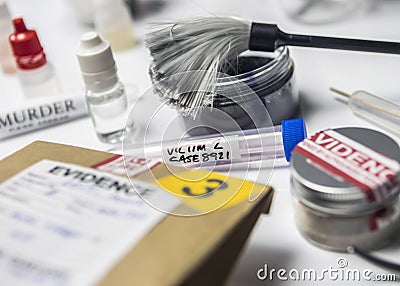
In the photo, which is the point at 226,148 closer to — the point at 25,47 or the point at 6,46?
the point at 25,47

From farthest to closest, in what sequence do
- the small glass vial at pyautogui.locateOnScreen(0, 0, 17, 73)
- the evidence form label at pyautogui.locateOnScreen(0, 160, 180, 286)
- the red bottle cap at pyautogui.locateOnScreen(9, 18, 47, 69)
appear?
the small glass vial at pyautogui.locateOnScreen(0, 0, 17, 73)
the red bottle cap at pyautogui.locateOnScreen(9, 18, 47, 69)
the evidence form label at pyautogui.locateOnScreen(0, 160, 180, 286)

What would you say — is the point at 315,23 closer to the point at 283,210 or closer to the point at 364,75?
the point at 364,75

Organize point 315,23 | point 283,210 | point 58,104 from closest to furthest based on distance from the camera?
1. point 283,210
2. point 58,104
3. point 315,23

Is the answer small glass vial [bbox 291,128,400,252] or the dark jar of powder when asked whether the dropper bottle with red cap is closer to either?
the dark jar of powder

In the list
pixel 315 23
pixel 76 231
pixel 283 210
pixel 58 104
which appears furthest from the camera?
pixel 315 23

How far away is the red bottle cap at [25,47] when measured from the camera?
604 mm

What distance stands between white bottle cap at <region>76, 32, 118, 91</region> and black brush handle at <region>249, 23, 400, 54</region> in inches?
4.9

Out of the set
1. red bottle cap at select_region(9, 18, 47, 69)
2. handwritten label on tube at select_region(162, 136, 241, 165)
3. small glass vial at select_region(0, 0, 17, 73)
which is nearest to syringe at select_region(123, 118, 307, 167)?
handwritten label on tube at select_region(162, 136, 241, 165)

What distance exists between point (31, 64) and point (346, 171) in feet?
1.24

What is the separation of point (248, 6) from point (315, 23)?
0.11 m

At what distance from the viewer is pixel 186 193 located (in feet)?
1.26

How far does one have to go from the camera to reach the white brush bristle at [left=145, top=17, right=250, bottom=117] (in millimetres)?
497

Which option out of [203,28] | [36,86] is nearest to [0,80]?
[36,86]

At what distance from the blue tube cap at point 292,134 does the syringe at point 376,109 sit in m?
0.09
